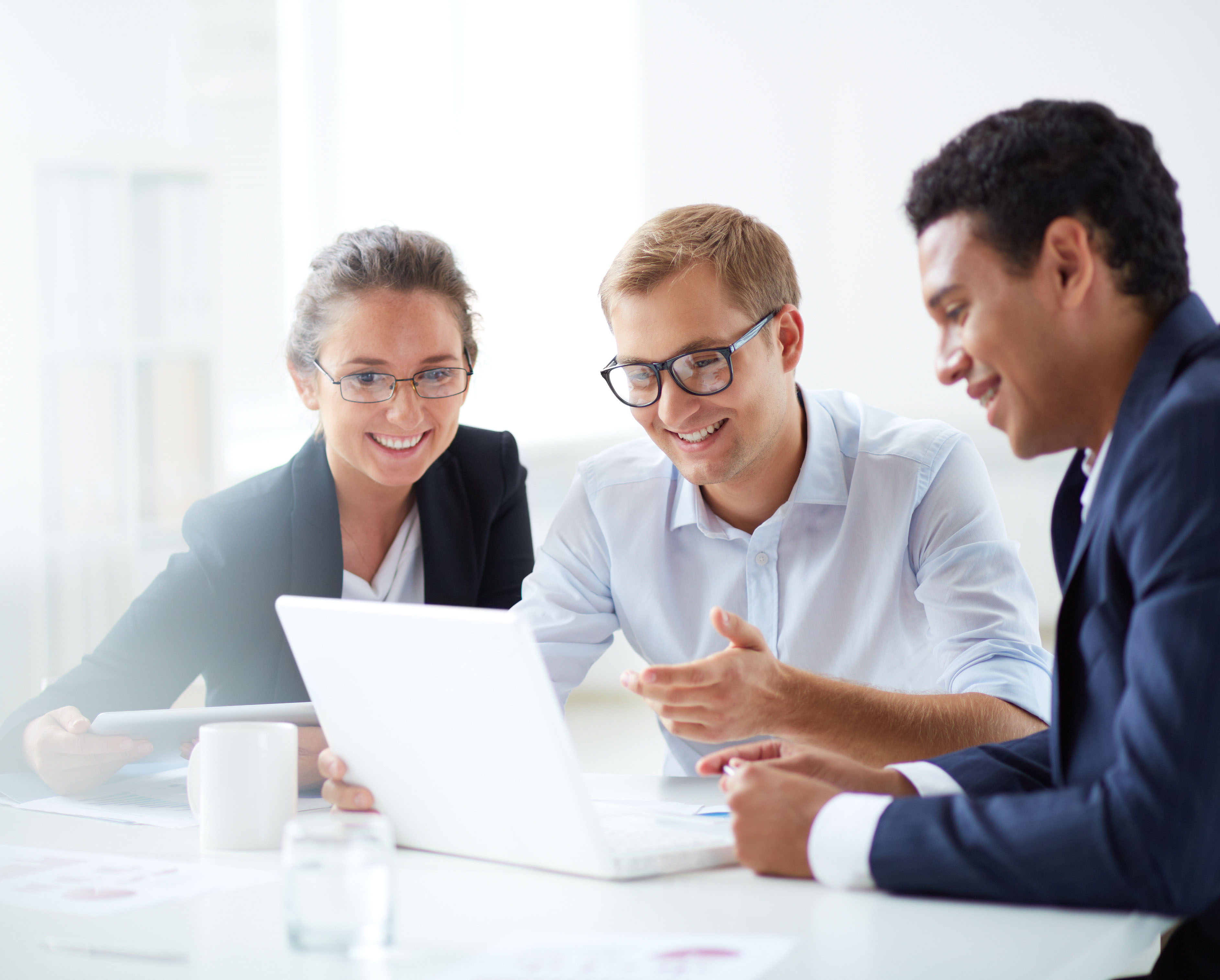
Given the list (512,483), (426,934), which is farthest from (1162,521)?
(512,483)

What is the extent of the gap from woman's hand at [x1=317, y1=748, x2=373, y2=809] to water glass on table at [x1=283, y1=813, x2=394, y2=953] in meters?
0.34

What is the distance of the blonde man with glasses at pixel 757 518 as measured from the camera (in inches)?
71.9

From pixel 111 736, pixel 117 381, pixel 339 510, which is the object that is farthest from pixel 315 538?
pixel 117 381

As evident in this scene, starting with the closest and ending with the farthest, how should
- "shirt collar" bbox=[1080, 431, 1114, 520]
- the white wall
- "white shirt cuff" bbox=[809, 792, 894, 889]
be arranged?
"white shirt cuff" bbox=[809, 792, 894, 889] → "shirt collar" bbox=[1080, 431, 1114, 520] → the white wall

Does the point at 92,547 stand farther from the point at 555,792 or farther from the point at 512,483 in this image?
the point at 555,792

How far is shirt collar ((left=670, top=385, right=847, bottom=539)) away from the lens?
6.25 feet

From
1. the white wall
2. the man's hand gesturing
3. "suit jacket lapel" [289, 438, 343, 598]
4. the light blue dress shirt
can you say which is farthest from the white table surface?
the white wall

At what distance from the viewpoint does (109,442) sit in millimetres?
3232

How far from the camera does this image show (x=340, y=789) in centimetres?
128

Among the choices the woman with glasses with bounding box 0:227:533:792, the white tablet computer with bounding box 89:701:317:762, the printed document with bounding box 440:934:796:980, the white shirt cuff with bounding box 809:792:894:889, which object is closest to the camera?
the printed document with bounding box 440:934:796:980

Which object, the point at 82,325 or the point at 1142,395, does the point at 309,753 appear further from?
the point at 82,325

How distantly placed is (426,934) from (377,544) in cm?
126

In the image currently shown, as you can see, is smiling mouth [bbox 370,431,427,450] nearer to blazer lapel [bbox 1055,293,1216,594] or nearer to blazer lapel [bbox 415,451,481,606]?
blazer lapel [bbox 415,451,481,606]

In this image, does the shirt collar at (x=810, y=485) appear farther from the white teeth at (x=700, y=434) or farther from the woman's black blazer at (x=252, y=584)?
the woman's black blazer at (x=252, y=584)
